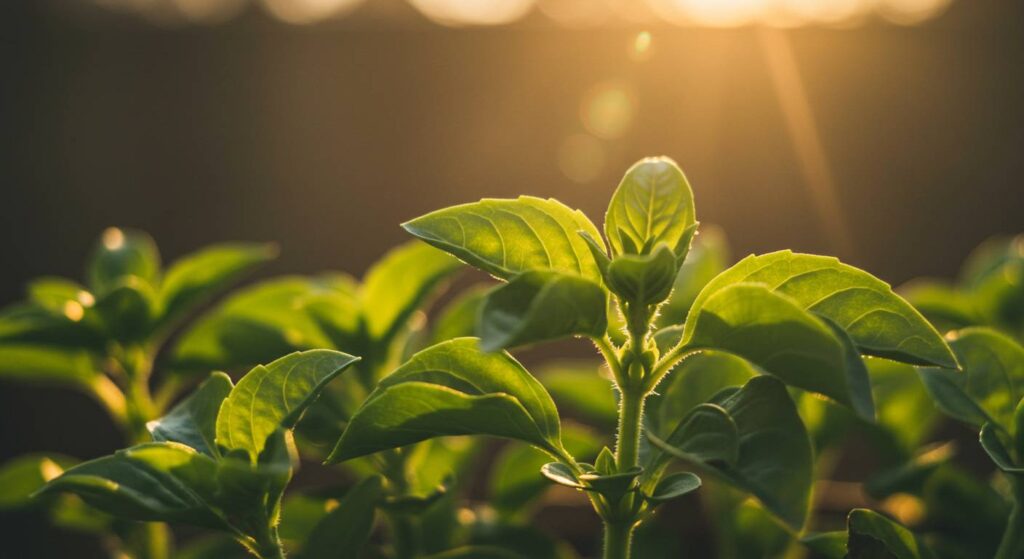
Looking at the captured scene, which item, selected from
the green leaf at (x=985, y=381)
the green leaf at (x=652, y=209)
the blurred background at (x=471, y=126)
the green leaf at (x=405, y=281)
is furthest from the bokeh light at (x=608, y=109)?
the green leaf at (x=652, y=209)

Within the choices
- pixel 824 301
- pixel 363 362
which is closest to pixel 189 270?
pixel 363 362

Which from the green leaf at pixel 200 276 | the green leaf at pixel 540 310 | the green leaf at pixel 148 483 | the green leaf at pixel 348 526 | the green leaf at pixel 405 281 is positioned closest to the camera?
the green leaf at pixel 540 310

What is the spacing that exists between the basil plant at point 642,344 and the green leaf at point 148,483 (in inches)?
4.0

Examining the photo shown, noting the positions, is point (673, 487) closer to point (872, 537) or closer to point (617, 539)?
point (617, 539)

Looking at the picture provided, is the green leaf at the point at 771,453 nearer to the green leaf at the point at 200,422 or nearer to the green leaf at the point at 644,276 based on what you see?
Result: the green leaf at the point at 644,276

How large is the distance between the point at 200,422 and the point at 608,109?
4076mm

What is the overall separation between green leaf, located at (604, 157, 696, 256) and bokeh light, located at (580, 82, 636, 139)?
3898mm

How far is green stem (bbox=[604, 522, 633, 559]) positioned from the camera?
2.24ft

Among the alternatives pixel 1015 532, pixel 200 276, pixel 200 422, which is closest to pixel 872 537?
pixel 1015 532

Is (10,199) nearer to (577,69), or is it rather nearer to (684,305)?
(577,69)

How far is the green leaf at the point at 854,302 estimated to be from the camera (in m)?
0.61

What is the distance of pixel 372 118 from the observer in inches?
194

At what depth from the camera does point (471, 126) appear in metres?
4.82

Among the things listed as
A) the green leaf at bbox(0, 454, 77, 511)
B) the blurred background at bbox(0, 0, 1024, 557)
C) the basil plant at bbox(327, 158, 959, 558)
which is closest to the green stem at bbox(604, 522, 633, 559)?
the basil plant at bbox(327, 158, 959, 558)
